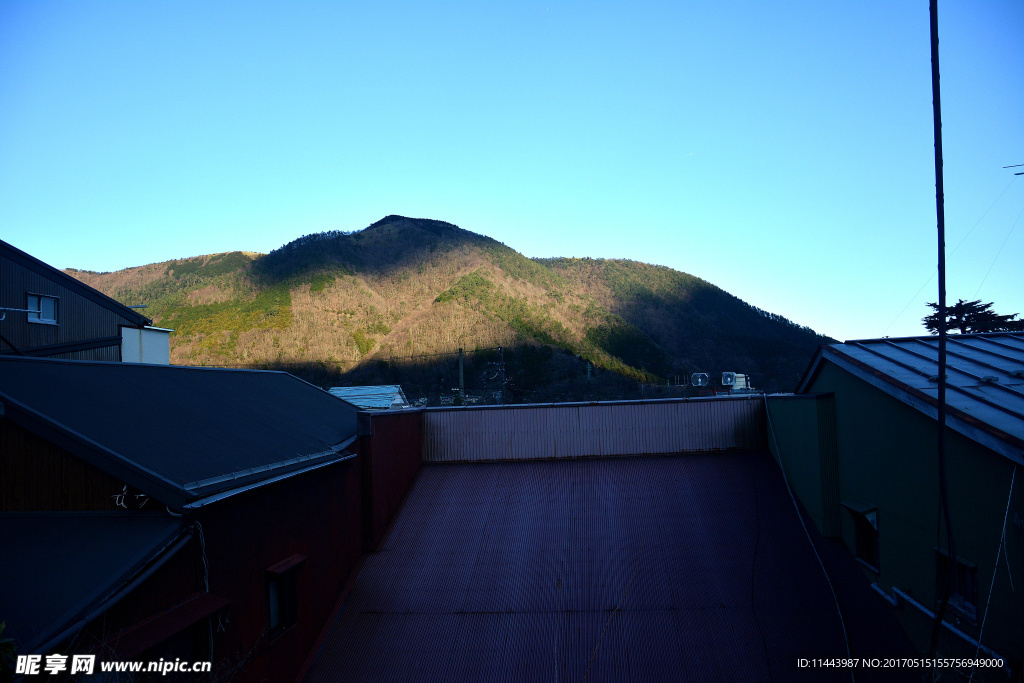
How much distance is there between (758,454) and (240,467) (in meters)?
11.7

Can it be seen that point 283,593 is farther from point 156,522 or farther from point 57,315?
point 57,315

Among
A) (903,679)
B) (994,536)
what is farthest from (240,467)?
(903,679)

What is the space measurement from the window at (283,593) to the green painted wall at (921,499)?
821cm

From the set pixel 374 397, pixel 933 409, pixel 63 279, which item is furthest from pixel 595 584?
pixel 374 397

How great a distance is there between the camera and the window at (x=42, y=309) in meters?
16.2

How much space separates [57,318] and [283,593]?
44.3 feet

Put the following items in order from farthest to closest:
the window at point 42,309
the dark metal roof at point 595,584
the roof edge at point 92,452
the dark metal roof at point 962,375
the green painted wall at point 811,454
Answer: the window at point 42,309
the green painted wall at point 811,454
the dark metal roof at point 595,584
the dark metal roof at point 962,375
the roof edge at point 92,452

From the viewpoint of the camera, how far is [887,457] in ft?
29.8

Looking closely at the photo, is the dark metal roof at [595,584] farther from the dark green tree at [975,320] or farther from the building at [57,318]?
the dark green tree at [975,320]

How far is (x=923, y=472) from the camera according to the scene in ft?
26.5

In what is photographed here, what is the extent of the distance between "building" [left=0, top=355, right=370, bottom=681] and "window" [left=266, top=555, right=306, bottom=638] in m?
0.03

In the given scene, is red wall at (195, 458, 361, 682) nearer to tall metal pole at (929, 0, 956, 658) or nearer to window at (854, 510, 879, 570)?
tall metal pole at (929, 0, 956, 658)

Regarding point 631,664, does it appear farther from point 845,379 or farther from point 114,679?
point 114,679

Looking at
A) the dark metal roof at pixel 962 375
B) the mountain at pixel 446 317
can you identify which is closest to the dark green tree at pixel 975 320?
the mountain at pixel 446 317
